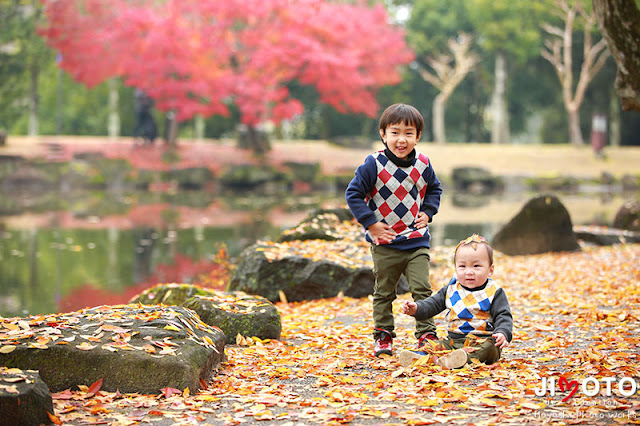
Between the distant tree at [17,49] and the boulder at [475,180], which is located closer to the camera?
the boulder at [475,180]

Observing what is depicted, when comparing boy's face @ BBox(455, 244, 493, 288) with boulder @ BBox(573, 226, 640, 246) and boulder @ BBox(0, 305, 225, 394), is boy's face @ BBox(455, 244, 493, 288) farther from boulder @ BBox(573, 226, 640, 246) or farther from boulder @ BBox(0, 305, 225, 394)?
boulder @ BBox(573, 226, 640, 246)

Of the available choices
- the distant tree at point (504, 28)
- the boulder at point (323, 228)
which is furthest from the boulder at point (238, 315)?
the distant tree at point (504, 28)

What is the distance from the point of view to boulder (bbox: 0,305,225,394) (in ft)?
12.7

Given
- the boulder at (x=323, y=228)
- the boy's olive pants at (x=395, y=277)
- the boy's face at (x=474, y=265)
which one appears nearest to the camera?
the boy's face at (x=474, y=265)

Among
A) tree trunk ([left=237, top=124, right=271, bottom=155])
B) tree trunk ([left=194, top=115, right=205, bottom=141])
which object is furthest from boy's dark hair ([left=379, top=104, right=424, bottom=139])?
tree trunk ([left=194, top=115, right=205, bottom=141])

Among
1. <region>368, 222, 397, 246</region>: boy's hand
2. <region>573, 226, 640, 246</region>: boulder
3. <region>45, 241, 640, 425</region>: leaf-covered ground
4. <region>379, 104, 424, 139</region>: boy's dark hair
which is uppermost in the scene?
<region>379, 104, 424, 139</region>: boy's dark hair

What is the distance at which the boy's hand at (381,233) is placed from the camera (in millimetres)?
4543

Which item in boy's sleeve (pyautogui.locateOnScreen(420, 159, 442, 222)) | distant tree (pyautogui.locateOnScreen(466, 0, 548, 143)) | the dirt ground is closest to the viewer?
boy's sleeve (pyautogui.locateOnScreen(420, 159, 442, 222))

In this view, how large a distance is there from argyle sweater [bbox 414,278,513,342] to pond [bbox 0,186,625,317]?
14.3 feet

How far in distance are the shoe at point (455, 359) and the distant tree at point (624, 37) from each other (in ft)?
12.7

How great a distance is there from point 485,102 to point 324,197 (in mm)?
21484

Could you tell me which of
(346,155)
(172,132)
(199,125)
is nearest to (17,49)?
(172,132)

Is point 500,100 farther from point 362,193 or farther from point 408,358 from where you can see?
point 408,358

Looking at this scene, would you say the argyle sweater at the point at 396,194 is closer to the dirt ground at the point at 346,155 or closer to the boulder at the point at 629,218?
the boulder at the point at 629,218
